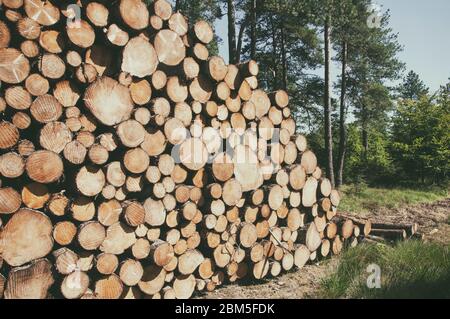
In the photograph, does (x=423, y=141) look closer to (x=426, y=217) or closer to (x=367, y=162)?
(x=367, y=162)

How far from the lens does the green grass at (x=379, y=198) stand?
11227mm

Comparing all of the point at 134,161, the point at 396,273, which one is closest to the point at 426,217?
the point at 396,273

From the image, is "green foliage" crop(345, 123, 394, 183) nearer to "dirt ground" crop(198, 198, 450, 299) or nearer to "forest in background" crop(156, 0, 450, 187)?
"forest in background" crop(156, 0, 450, 187)

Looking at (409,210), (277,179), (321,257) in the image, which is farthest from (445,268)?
(409,210)

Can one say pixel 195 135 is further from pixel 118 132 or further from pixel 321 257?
pixel 321 257

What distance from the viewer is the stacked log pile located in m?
3.44

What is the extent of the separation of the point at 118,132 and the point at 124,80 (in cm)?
61

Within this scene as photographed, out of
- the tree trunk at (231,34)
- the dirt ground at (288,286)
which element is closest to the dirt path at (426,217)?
the dirt ground at (288,286)

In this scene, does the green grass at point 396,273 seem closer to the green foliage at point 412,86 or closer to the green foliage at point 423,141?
the green foliage at point 423,141

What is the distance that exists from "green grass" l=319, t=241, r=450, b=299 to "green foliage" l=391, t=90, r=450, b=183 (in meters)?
11.5

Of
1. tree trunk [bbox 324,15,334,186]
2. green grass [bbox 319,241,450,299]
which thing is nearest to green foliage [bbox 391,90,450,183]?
tree trunk [bbox 324,15,334,186]

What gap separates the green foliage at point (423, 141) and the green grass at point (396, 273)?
37.6 feet

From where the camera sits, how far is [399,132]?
1712 centimetres

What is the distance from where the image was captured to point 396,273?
470 cm
